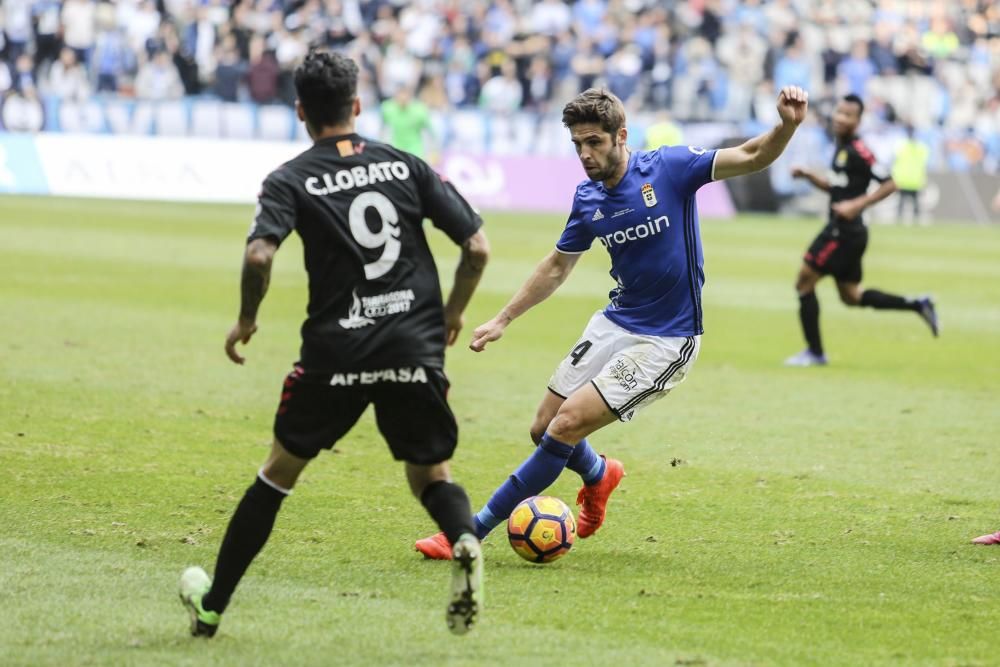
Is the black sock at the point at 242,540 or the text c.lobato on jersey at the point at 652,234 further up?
the text c.lobato on jersey at the point at 652,234

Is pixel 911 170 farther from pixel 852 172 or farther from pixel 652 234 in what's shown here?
pixel 652 234

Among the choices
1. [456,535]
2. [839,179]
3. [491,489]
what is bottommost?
[491,489]

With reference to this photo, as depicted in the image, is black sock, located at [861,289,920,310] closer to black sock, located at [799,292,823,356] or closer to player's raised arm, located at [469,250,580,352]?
black sock, located at [799,292,823,356]

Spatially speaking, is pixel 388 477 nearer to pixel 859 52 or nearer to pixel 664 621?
pixel 664 621

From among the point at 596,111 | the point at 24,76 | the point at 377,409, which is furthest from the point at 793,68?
the point at 377,409

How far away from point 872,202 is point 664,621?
8.05m

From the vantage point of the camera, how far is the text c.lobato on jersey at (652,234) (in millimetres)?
6445

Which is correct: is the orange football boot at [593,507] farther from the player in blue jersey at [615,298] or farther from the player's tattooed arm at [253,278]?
the player's tattooed arm at [253,278]

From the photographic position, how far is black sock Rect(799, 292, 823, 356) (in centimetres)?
1298

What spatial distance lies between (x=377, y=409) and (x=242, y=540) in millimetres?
626

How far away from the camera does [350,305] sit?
4945 millimetres

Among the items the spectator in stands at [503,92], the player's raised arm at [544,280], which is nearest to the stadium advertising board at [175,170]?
the spectator in stands at [503,92]

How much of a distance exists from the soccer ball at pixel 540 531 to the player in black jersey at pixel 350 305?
126 centimetres

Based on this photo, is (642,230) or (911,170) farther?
(911,170)
